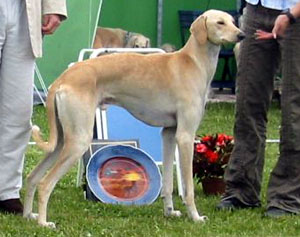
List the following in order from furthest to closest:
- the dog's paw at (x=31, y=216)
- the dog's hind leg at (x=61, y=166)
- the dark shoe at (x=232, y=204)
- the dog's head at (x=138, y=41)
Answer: the dog's head at (x=138, y=41) → the dark shoe at (x=232, y=204) → the dog's paw at (x=31, y=216) → the dog's hind leg at (x=61, y=166)

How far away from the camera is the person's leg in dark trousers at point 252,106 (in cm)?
604

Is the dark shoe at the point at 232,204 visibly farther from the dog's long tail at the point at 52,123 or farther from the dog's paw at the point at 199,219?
the dog's long tail at the point at 52,123

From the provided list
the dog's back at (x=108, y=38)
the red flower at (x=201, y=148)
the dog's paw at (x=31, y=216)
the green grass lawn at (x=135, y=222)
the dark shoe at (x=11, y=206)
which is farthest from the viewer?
the dog's back at (x=108, y=38)

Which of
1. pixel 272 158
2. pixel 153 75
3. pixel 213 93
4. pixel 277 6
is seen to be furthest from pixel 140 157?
pixel 213 93

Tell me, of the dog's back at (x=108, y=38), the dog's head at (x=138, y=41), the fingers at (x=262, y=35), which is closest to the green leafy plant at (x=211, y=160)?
the fingers at (x=262, y=35)

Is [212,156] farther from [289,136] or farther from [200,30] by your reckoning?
[200,30]

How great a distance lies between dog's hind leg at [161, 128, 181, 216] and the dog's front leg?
18cm

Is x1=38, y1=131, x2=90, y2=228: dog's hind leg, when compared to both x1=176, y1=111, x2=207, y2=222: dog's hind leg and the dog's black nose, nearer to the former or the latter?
x1=176, y1=111, x2=207, y2=222: dog's hind leg

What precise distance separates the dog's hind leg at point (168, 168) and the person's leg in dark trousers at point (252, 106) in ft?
1.57

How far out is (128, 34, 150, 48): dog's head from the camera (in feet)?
46.4

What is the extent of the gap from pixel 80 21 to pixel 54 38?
39 centimetres

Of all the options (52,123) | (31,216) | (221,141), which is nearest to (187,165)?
(52,123)

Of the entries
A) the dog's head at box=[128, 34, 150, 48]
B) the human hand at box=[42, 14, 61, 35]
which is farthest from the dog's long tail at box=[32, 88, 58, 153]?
the dog's head at box=[128, 34, 150, 48]

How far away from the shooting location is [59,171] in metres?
5.60
